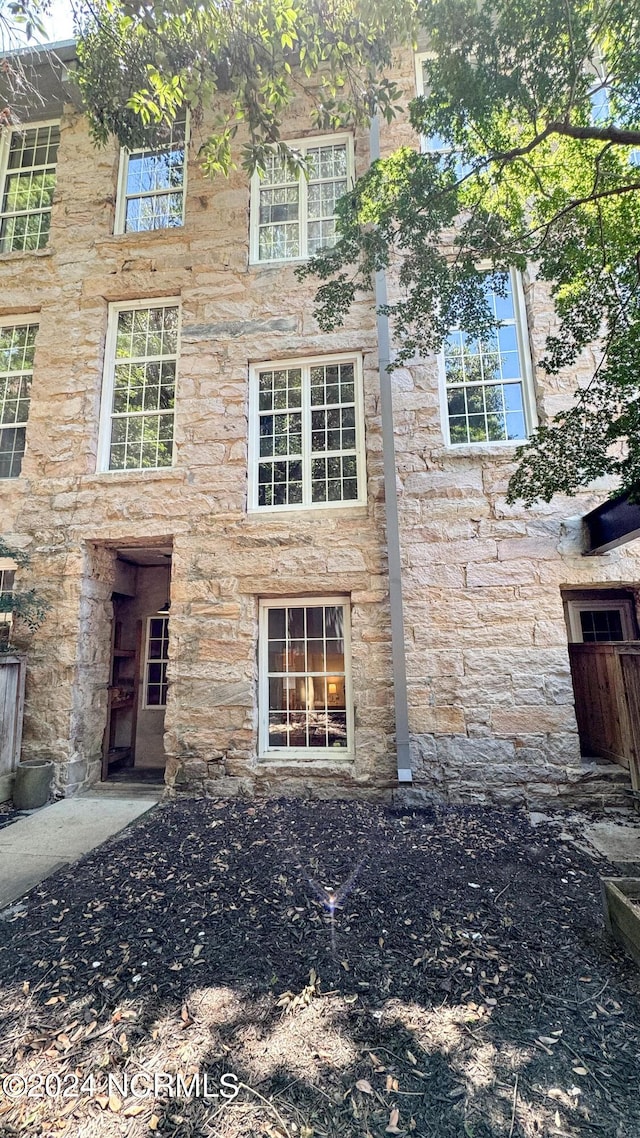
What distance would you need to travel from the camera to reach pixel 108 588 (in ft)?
21.4

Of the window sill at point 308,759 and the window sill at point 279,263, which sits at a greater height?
the window sill at point 279,263

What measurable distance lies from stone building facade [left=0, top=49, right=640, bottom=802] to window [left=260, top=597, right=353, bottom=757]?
0.02 meters

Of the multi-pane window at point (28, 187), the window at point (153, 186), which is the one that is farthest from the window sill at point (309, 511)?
the multi-pane window at point (28, 187)

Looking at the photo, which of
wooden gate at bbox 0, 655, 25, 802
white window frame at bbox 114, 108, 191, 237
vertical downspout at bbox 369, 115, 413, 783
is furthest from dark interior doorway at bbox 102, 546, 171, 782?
white window frame at bbox 114, 108, 191, 237

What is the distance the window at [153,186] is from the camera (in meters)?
6.82

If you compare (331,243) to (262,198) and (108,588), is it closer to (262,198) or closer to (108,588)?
(262,198)

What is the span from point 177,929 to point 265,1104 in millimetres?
1327

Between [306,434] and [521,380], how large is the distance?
2593 mm

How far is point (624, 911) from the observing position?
262 centimetres

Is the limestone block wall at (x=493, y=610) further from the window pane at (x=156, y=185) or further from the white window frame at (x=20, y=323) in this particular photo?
the white window frame at (x=20, y=323)

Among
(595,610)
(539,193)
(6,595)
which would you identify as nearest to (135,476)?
(6,595)

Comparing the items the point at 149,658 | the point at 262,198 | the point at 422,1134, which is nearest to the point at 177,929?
the point at 422,1134

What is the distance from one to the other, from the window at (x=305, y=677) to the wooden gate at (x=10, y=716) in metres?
2.76

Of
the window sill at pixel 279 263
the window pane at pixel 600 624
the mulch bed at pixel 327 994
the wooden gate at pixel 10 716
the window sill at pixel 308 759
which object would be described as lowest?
the mulch bed at pixel 327 994
